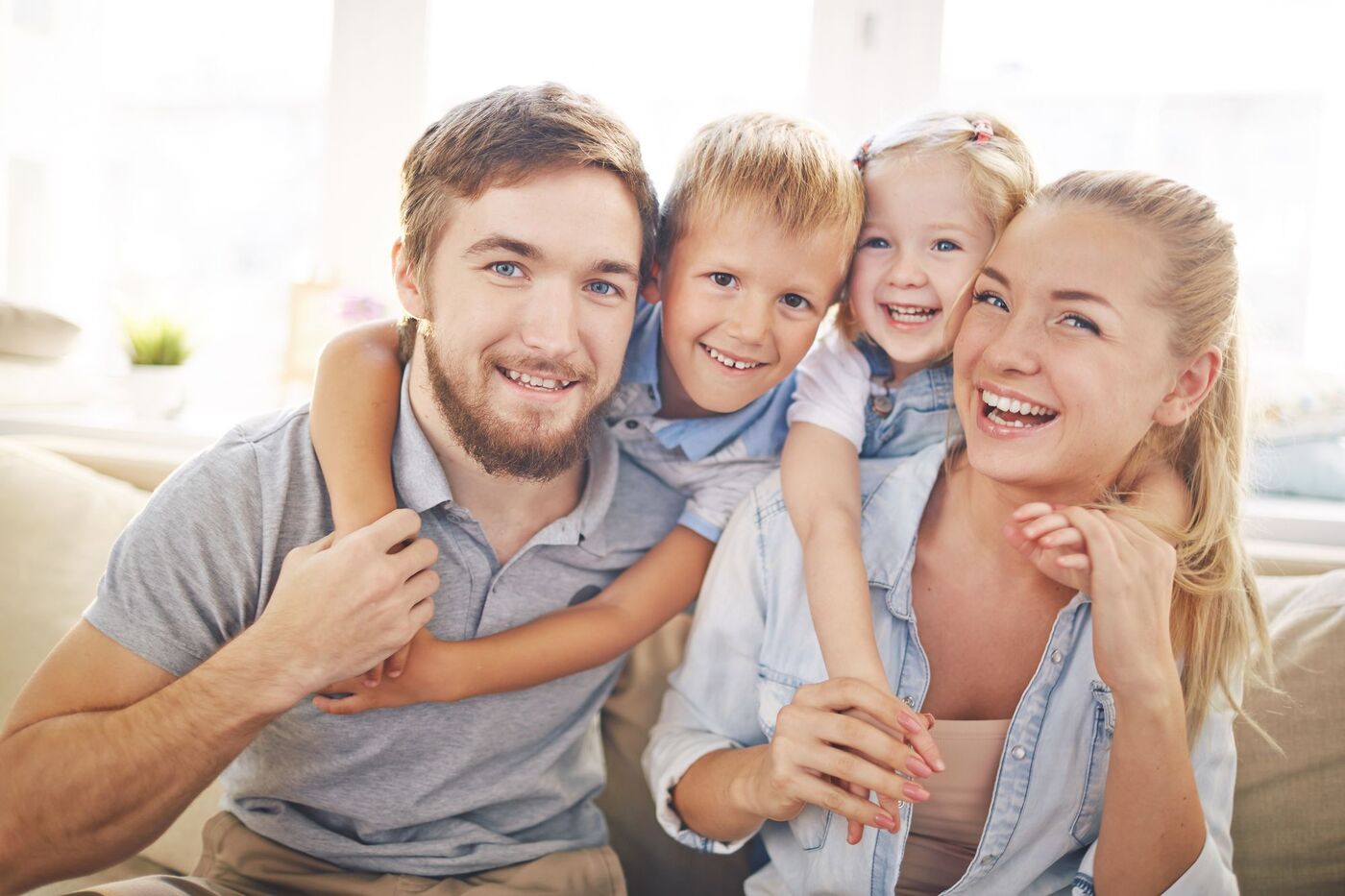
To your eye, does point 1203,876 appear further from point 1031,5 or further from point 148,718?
point 1031,5

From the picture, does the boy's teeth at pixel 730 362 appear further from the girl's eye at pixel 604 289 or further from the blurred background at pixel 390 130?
the blurred background at pixel 390 130

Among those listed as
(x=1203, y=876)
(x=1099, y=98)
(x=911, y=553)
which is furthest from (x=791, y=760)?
(x=1099, y=98)

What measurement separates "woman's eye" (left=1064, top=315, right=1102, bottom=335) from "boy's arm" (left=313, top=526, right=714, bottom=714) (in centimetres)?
63

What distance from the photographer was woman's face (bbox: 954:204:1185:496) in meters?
1.15

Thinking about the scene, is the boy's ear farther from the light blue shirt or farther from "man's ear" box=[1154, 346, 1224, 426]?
"man's ear" box=[1154, 346, 1224, 426]

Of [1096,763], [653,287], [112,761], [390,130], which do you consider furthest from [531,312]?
[390,130]

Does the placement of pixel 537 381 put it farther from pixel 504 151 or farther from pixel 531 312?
pixel 504 151

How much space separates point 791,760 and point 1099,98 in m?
2.39

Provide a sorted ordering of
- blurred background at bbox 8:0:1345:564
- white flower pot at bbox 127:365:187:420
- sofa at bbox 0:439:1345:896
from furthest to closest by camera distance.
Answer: white flower pot at bbox 127:365:187:420 → blurred background at bbox 8:0:1345:564 → sofa at bbox 0:439:1345:896

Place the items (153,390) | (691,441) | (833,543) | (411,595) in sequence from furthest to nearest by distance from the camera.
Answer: (153,390), (691,441), (833,543), (411,595)

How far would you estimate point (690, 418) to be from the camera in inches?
61.8

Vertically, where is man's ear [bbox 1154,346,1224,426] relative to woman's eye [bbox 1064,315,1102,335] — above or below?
below

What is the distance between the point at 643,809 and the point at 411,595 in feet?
2.41

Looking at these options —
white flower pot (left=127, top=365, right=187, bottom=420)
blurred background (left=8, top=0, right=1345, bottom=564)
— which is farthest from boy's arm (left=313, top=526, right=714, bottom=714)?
white flower pot (left=127, top=365, right=187, bottom=420)
